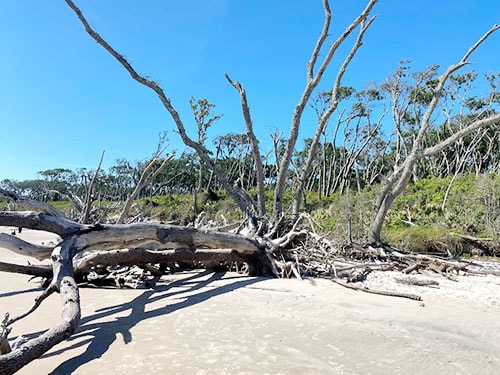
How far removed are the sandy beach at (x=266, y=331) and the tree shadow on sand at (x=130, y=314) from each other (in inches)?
0.5

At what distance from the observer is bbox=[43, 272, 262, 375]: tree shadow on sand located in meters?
2.84

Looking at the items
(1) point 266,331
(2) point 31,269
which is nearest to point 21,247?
(2) point 31,269

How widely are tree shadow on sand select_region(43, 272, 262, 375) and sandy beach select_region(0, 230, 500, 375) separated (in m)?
0.01

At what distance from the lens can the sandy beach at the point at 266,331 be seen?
2.69m

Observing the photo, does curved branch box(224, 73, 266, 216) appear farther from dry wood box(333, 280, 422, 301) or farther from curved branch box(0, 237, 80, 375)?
curved branch box(0, 237, 80, 375)

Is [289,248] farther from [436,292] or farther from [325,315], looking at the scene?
[325,315]

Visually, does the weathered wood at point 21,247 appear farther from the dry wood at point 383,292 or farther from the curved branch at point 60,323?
the dry wood at point 383,292

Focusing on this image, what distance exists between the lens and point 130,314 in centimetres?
403

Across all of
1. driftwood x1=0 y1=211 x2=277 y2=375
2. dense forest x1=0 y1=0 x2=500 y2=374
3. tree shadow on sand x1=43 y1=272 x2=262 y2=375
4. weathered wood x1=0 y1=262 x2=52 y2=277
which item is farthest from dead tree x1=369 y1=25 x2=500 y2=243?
weathered wood x1=0 y1=262 x2=52 y2=277

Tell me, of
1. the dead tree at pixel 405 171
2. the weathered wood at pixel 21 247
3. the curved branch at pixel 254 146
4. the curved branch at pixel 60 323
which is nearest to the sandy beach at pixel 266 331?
the curved branch at pixel 60 323

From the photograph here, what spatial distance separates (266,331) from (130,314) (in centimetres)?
154

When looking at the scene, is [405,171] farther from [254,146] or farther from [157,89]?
[157,89]

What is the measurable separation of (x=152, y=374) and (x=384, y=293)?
374cm

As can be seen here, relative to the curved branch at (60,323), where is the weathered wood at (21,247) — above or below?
above
